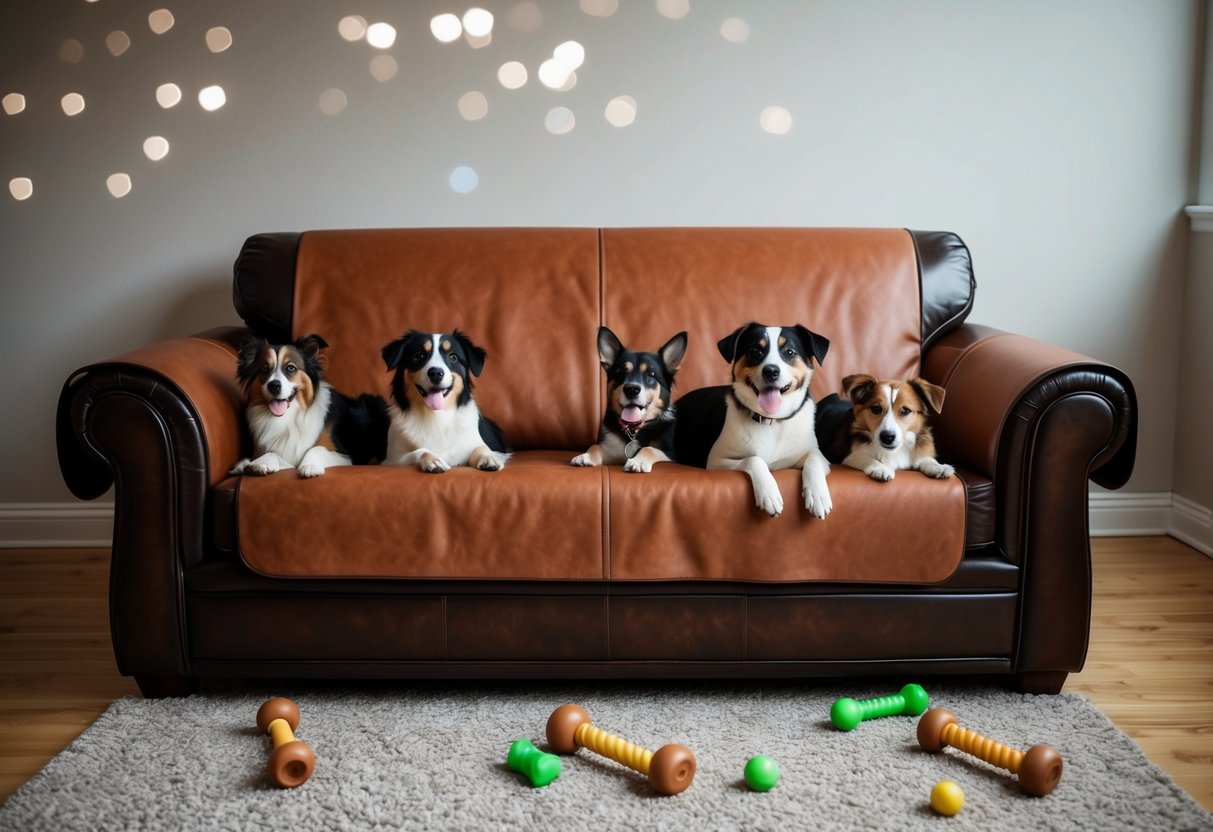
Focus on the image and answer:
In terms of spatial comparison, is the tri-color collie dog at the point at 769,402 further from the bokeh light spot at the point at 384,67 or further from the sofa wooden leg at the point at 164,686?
the bokeh light spot at the point at 384,67

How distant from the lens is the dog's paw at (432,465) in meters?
2.64

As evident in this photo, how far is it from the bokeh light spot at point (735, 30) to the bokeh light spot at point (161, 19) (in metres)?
2.07

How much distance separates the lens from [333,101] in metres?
3.79

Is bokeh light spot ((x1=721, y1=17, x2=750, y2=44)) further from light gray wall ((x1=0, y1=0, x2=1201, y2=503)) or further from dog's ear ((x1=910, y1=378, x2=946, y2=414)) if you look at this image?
dog's ear ((x1=910, y1=378, x2=946, y2=414))

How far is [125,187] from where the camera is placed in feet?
12.6

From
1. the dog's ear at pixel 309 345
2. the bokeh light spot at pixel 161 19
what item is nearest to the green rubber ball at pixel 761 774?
the dog's ear at pixel 309 345

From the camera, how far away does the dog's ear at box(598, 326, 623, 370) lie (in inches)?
119

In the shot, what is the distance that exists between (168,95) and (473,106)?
1.16 m

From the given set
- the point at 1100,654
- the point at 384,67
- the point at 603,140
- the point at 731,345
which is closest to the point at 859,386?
the point at 731,345

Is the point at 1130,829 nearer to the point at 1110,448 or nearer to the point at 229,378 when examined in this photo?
the point at 1110,448

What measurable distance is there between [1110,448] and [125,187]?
3.53 meters

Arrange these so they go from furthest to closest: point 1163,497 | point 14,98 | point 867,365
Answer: point 1163,497 → point 14,98 → point 867,365

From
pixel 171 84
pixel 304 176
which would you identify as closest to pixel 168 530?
pixel 304 176

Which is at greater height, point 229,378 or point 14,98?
point 14,98
